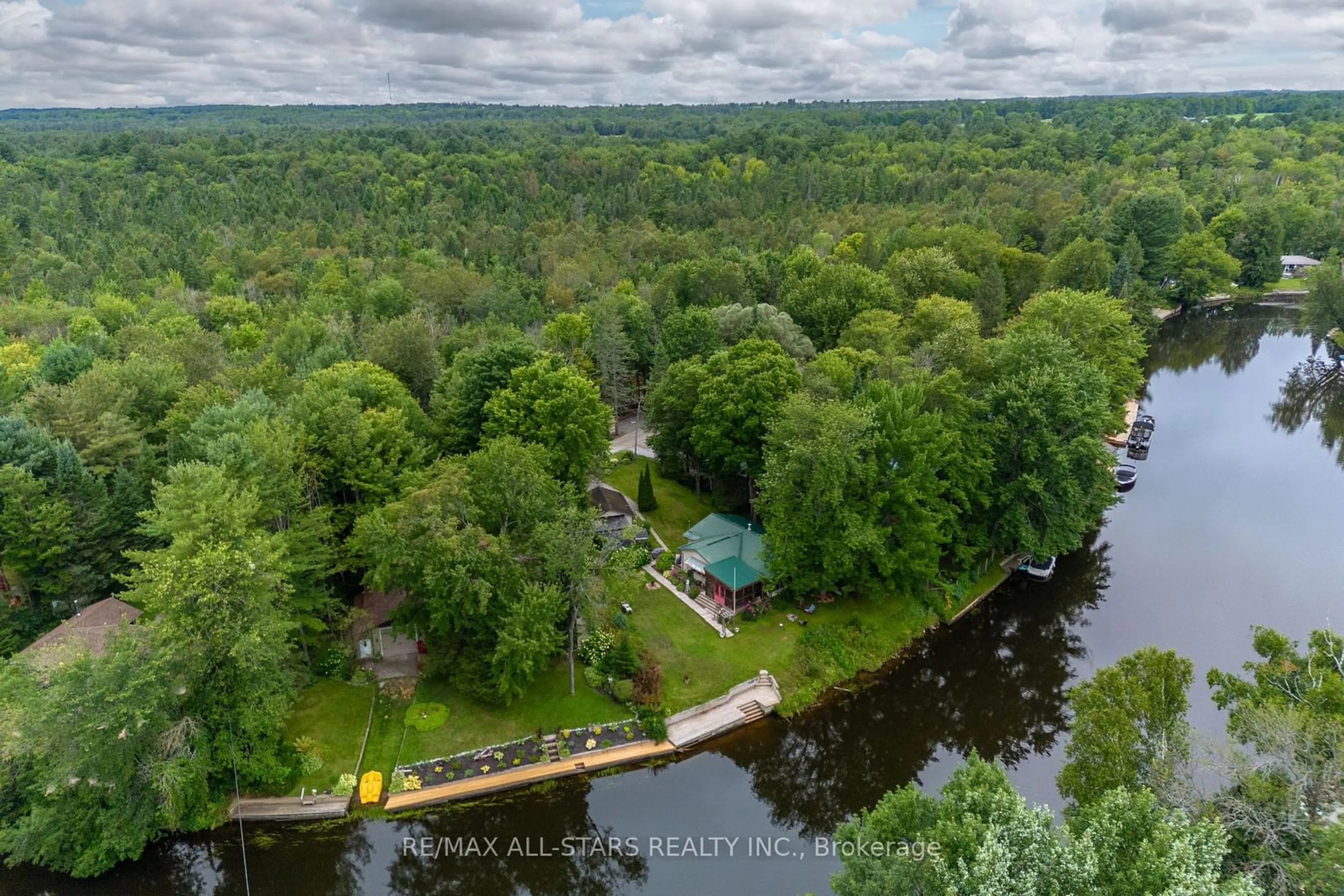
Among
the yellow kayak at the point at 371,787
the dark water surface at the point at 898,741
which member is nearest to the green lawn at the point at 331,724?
the yellow kayak at the point at 371,787

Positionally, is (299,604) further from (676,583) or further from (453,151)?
(453,151)

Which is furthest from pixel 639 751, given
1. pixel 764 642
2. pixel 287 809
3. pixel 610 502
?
pixel 610 502

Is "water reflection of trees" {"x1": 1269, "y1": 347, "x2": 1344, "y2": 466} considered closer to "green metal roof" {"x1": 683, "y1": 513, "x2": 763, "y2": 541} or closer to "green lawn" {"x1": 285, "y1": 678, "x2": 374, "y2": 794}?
"green metal roof" {"x1": 683, "y1": 513, "x2": 763, "y2": 541}

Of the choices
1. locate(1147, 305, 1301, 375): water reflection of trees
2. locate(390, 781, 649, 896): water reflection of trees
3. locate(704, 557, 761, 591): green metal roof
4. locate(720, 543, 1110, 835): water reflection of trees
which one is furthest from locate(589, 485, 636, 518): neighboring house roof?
locate(1147, 305, 1301, 375): water reflection of trees

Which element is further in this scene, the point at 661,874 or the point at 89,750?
the point at 661,874

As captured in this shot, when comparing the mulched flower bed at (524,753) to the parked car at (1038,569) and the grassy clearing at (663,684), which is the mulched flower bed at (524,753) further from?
the parked car at (1038,569)

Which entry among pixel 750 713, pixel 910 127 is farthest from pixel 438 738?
pixel 910 127

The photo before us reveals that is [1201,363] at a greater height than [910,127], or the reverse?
[910,127]
